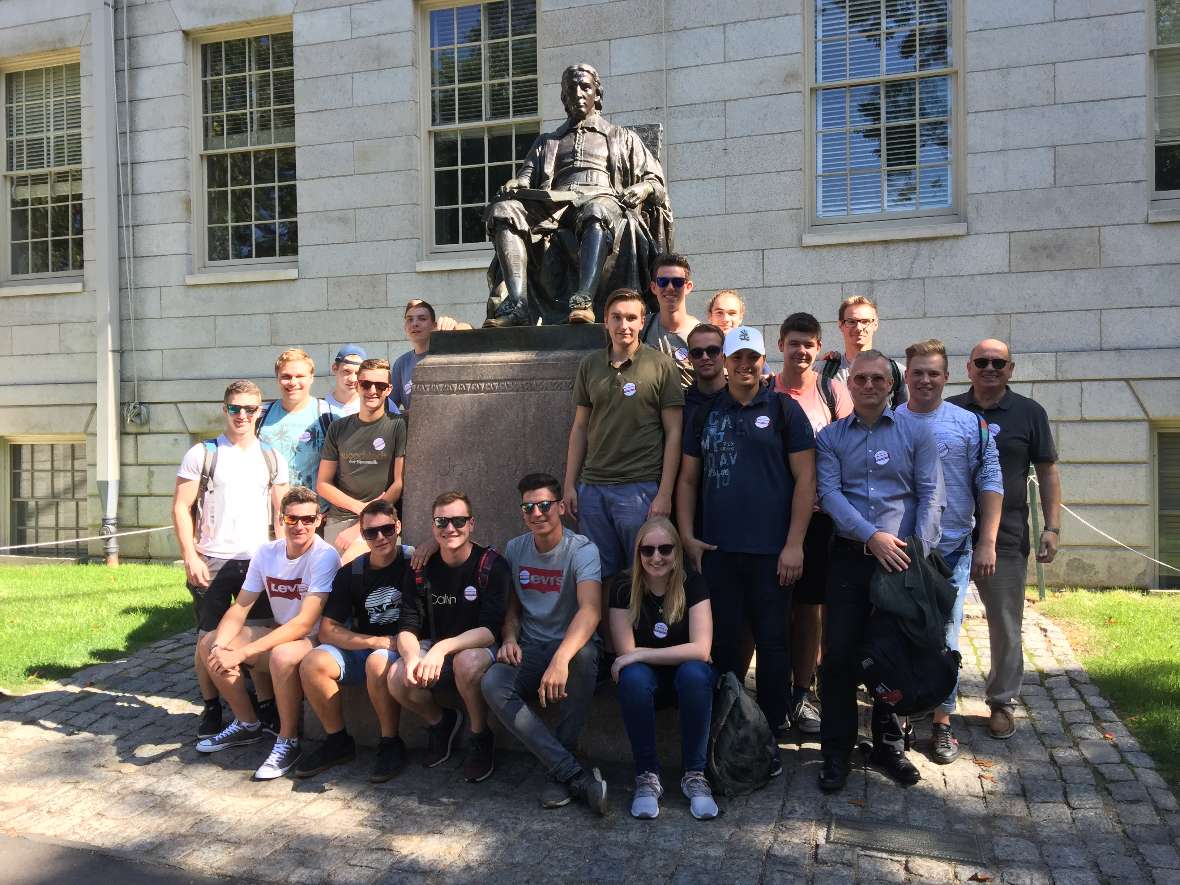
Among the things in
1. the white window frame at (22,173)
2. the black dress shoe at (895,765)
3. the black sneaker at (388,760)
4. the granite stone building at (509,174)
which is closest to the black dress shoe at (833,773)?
the black dress shoe at (895,765)

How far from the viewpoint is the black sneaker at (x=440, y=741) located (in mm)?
4547

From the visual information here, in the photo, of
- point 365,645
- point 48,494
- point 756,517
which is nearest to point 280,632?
point 365,645

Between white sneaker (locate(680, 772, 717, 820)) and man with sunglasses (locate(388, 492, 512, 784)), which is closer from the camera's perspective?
white sneaker (locate(680, 772, 717, 820))

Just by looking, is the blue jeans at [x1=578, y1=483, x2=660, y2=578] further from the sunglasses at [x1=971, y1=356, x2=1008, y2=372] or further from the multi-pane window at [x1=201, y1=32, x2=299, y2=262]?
the multi-pane window at [x1=201, y1=32, x2=299, y2=262]

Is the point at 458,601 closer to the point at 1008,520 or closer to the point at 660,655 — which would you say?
the point at 660,655

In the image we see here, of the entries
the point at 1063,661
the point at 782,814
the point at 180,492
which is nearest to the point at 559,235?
the point at 180,492

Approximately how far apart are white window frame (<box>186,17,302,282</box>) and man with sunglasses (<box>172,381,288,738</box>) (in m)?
6.55

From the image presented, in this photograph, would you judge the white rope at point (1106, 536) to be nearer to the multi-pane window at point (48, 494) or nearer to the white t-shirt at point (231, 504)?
the white t-shirt at point (231, 504)

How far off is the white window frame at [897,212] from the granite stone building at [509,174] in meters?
0.03

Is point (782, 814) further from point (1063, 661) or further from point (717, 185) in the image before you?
point (717, 185)

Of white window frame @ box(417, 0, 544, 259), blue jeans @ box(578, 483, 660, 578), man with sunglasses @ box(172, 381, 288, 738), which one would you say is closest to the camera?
blue jeans @ box(578, 483, 660, 578)

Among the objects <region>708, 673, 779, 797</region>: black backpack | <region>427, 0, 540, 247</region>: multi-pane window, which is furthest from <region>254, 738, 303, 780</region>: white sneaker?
<region>427, 0, 540, 247</region>: multi-pane window

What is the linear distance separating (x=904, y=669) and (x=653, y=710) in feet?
3.37

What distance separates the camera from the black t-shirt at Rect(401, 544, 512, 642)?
14.5 ft
